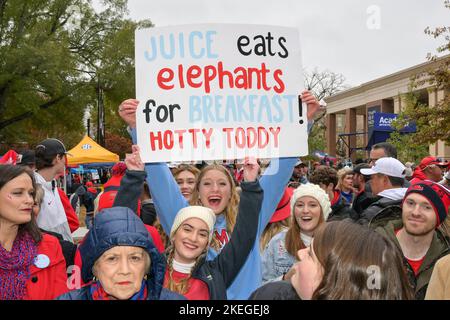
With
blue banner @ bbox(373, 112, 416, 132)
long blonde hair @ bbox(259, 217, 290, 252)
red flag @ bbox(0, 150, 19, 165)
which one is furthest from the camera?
blue banner @ bbox(373, 112, 416, 132)

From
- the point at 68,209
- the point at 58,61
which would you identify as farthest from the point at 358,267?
the point at 58,61

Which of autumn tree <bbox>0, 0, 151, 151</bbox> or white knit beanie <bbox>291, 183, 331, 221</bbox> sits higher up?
autumn tree <bbox>0, 0, 151, 151</bbox>

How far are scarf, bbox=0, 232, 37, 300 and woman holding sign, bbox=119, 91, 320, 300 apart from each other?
0.82 meters

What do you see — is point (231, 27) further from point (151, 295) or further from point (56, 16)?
point (56, 16)

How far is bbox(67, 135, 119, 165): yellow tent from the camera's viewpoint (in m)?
16.8

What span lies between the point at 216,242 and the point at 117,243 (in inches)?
39.1

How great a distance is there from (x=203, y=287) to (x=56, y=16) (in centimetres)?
2413

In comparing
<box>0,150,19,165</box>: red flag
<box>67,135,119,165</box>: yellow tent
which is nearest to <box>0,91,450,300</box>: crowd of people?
<box>0,150,19,165</box>: red flag

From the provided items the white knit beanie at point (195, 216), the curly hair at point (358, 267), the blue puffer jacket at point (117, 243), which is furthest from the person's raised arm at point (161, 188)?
the curly hair at point (358, 267)

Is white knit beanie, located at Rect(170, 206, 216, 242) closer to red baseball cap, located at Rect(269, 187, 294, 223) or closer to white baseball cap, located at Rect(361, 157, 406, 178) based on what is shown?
red baseball cap, located at Rect(269, 187, 294, 223)

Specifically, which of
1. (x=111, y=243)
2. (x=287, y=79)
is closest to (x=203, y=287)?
(x=111, y=243)

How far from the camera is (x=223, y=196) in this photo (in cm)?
329

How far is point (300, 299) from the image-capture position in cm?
184

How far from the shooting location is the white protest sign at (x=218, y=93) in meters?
3.13
